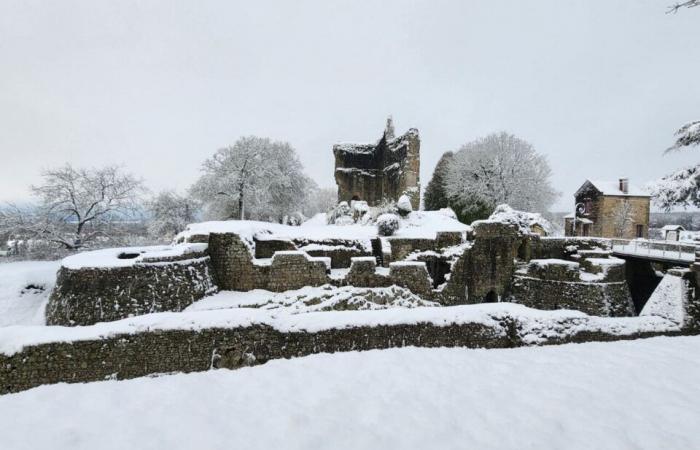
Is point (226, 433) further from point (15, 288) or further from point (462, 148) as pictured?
point (462, 148)

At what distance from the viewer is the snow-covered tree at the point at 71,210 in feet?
54.4

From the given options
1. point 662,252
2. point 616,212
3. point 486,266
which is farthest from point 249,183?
point 616,212

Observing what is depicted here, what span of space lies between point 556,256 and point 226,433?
19384 mm

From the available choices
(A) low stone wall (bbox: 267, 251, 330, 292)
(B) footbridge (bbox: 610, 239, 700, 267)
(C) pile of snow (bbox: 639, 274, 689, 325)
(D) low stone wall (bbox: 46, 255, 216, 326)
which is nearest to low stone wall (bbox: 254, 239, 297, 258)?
(A) low stone wall (bbox: 267, 251, 330, 292)

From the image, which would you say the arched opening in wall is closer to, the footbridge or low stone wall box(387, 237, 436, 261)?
low stone wall box(387, 237, 436, 261)

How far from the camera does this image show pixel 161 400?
150 inches

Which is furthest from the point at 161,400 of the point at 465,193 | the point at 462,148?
the point at 462,148

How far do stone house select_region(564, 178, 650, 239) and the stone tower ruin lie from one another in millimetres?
23110

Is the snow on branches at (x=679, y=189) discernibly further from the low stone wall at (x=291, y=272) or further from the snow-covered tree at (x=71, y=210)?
the snow-covered tree at (x=71, y=210)

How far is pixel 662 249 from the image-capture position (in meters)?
16.3

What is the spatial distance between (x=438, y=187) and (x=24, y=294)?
107ft

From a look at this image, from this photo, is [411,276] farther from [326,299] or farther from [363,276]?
[326,299]

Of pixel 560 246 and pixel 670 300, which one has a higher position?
pixel 560 246

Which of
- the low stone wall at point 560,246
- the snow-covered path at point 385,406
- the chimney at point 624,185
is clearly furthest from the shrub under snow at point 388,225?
the chimney at point 624,185
